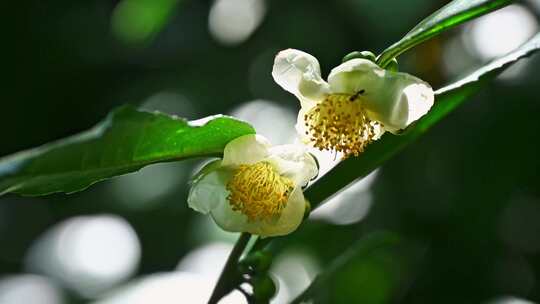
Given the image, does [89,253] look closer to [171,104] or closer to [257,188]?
[171,104]

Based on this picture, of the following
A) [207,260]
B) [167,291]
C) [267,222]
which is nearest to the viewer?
[267,222]

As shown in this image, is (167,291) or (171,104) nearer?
(167,291)

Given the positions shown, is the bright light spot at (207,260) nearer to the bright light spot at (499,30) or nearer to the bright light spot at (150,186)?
the bright light spot at (150,186)

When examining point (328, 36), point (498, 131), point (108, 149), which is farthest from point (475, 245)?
point (108, 149)

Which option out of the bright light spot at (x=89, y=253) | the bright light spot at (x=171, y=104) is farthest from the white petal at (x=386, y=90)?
the bright light spot at (x=171, y=104)

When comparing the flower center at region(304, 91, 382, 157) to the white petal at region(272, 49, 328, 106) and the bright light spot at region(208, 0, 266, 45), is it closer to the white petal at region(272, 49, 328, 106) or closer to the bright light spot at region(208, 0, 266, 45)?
the white petal at region(272, 49, 328, 106)

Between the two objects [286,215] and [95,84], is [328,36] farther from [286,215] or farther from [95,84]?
[286,215]

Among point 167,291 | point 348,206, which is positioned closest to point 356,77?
point 167,291

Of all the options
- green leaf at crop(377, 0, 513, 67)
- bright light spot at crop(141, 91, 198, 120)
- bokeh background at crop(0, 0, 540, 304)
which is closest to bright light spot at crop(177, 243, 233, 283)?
bokeh background at crop(0, 0, 540, 304)

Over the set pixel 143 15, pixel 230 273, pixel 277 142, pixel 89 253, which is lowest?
pixel 89 253
